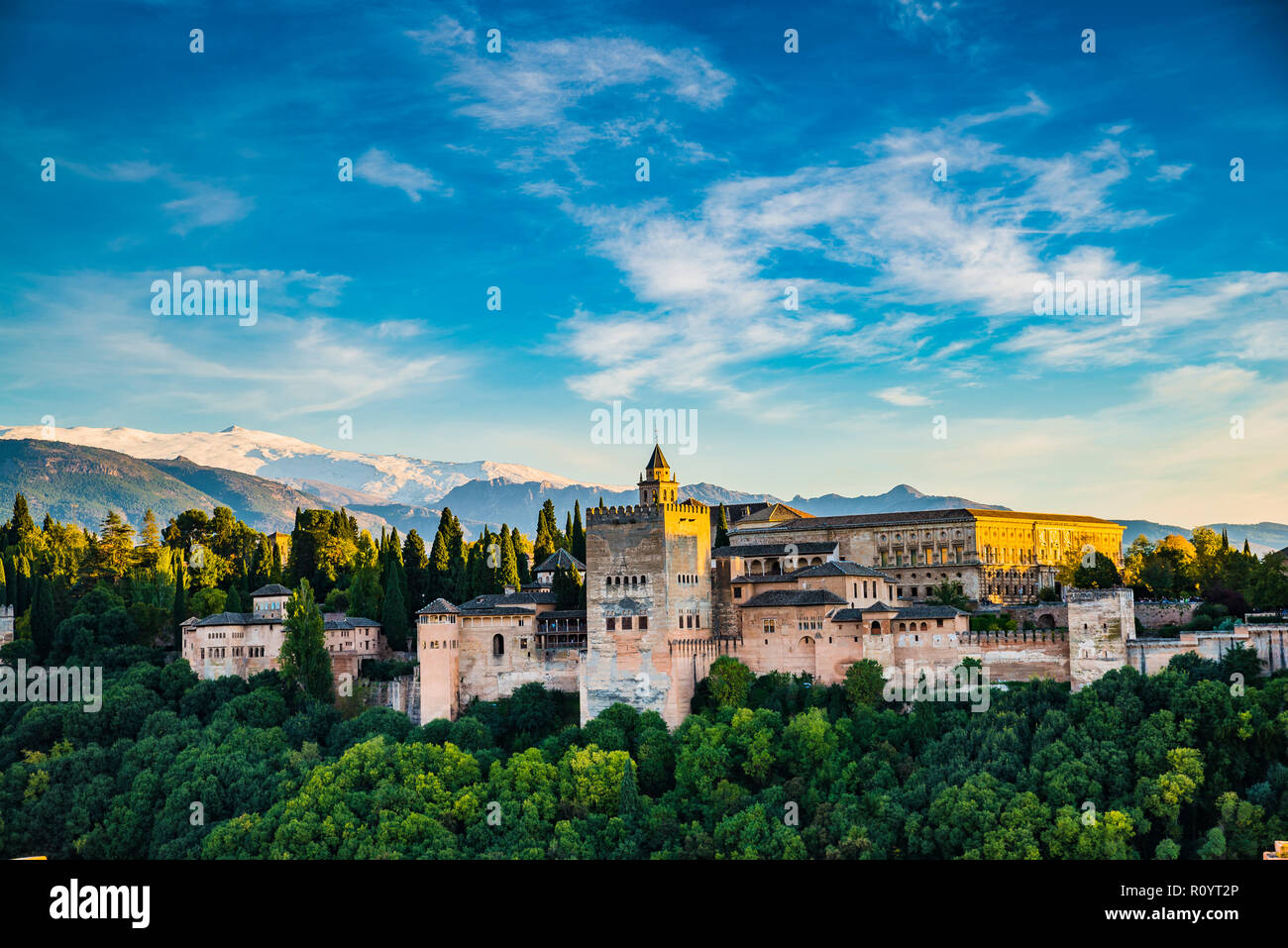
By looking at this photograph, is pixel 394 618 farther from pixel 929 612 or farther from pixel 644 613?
pixel 929 612

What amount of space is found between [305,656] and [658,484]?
46.6 ft

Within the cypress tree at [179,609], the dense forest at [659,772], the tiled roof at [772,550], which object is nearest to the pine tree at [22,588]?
the dense forest at [659,772]

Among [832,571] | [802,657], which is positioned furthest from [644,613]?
[832,571]

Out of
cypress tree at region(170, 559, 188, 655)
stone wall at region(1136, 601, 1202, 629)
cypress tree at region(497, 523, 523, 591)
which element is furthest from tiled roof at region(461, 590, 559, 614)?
stone wall at region(1136, 601, 1202, 629)

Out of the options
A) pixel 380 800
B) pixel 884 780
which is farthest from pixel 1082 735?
pixel 380 800

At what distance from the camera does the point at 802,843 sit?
30.7 meters

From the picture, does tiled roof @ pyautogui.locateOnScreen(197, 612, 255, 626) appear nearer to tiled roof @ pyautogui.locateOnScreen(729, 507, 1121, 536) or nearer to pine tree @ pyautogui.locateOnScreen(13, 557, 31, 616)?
pine tree @ pyautogui.locateOnScreen(13, 557, 31, 616)

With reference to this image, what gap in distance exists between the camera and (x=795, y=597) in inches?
1532

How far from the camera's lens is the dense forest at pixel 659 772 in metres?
29.3

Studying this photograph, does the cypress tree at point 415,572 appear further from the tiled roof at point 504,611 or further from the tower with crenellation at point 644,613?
the tower with crenellation at point 644,613

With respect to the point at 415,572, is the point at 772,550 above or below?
above

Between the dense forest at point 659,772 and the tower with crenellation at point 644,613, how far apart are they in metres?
0.83

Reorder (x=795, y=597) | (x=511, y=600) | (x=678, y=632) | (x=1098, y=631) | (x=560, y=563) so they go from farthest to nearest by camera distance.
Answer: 1. (x=560, y=563)
2. (x=511, y=600)
3. (x=795, y=597)
4. (x=678, y=632)
5. (x=1098, y=631)
